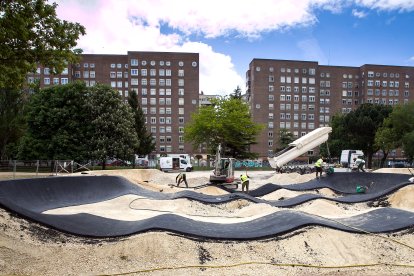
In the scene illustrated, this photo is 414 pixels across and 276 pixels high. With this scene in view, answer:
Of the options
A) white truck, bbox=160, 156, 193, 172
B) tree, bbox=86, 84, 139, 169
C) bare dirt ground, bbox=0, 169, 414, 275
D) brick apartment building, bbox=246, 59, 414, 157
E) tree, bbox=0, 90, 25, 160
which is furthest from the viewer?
brick apartment building, bbox=246, 59, 414, 157

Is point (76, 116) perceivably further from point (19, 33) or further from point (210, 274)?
point (210, 274)

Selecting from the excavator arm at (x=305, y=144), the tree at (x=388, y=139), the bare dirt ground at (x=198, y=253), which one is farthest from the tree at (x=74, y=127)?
the tree at (x=388, y=139)

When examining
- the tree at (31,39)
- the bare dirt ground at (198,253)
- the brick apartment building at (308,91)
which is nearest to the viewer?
the bare dirt ground at (198,253)

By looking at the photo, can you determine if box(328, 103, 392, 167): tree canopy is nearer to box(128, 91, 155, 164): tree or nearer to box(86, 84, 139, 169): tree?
box(128, 91, 155, 164): tree

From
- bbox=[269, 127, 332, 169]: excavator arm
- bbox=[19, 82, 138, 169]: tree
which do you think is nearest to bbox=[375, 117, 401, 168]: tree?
bbox=[269, 127, 332, 169]: excavator arm

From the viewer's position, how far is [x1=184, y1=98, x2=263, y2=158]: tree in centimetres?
5350

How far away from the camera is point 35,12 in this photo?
1114 centimetres

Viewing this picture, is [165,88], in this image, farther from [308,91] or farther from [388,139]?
[388,139]

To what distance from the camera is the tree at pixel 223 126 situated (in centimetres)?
5350

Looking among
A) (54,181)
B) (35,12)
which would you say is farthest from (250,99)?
(35,12)

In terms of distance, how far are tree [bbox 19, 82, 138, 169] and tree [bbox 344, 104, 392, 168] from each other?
42600 mm

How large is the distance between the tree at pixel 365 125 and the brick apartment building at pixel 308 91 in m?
33.6

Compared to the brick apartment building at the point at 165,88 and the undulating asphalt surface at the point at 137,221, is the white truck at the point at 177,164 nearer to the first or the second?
the undulating asphalt surface at the point at 137,221

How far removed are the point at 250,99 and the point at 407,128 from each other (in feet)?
177
